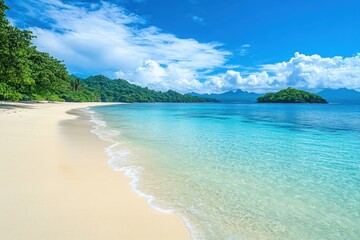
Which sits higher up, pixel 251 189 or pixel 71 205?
pixel 71 205

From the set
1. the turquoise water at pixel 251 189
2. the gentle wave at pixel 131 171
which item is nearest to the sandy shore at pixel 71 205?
the gentle wave at pixel 131 171

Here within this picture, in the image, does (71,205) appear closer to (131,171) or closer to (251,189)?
(131,171)

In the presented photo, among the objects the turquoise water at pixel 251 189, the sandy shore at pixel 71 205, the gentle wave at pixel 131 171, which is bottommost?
the turquoise water at pixel 251 189

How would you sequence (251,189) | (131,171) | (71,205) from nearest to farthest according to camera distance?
(71,205) → (251,189) → (131,171)

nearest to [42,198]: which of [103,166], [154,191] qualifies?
[154,191]

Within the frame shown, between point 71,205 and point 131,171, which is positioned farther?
point 131,171

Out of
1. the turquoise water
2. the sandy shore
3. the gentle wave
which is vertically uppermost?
the sandy shore

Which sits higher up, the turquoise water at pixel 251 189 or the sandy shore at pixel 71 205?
the sandy shore at pixel 71 205

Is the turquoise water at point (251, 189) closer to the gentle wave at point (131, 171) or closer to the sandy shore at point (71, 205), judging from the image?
the gentle wave at point (131, 171)

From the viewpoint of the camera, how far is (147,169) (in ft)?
26.4

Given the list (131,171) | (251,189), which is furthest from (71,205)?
(251,189)

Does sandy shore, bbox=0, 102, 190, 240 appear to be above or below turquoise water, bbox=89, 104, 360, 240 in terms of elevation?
above

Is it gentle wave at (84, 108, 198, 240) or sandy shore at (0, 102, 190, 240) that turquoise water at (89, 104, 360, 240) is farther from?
sandy shore at (0, 102, 190, 240)

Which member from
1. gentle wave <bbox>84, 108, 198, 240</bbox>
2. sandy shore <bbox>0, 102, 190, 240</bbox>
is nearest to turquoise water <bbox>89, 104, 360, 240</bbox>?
gentle wave <bbox>84, 108, 198, 240</bbox>
